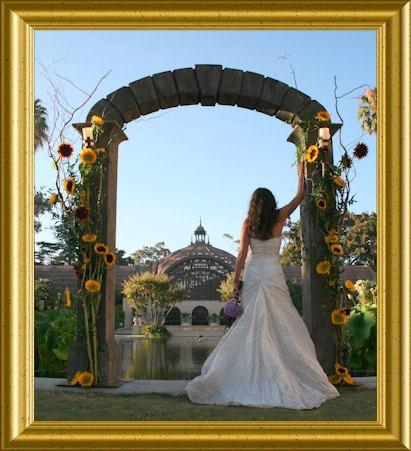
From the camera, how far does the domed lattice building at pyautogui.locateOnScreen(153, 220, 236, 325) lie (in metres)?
36.8

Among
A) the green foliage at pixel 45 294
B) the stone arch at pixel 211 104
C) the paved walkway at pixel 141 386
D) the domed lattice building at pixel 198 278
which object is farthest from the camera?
the domed lattice building at pixel 198 278

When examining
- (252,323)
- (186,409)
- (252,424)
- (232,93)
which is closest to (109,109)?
(232,93)

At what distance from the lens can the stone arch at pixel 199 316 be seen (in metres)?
38.6

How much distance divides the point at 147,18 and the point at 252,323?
8.28 feet

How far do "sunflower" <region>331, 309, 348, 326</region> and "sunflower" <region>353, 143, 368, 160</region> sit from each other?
152 cm

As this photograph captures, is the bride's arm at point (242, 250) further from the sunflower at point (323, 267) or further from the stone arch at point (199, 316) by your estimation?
the stone arch at point (199, 316)

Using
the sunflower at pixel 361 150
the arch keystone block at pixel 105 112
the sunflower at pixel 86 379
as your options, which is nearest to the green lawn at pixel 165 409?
the sunflower at pixel 86 379

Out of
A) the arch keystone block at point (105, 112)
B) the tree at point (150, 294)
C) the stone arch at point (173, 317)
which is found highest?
the arch keystone block at point (105, 112)

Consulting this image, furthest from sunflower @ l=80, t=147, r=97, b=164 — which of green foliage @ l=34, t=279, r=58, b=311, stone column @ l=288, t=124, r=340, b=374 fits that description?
green foliage @ l=34, t=279, r=58, b=311

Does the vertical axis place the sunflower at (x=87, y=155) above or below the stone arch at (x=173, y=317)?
above

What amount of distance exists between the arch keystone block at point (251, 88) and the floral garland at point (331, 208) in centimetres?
53

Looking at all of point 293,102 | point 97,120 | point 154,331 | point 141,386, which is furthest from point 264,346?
point 154,331
